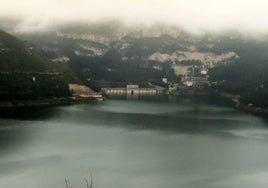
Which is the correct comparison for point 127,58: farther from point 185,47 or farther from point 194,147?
point 194,147

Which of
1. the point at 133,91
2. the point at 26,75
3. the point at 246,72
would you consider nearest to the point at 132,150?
the point at 26,75

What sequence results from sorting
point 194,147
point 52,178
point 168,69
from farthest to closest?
point 168,69 < point 194,147 < point 52,178

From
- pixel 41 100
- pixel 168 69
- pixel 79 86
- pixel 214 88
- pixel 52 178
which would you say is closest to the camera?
pixel 52 178

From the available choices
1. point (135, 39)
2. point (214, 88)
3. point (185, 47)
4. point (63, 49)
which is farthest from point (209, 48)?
point (214, 88)

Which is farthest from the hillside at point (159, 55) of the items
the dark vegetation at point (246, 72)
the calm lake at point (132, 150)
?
the calm lake at point (132, 150)

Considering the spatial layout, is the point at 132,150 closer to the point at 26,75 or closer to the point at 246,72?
the point at 26,75
